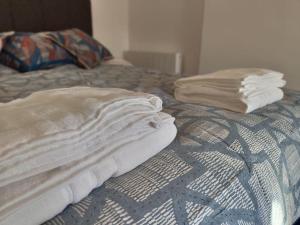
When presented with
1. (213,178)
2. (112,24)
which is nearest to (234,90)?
(213,178)

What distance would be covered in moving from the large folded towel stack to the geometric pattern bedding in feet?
0.14

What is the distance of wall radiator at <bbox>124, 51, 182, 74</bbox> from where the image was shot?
8.74 ft

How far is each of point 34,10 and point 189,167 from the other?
2.05 m

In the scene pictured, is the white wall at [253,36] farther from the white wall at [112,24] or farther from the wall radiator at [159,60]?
the white wall at [112,24]

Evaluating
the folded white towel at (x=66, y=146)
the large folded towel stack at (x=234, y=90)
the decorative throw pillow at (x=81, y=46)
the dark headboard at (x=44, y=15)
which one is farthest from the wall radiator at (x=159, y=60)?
the folded white towel at (x=66, y=146)

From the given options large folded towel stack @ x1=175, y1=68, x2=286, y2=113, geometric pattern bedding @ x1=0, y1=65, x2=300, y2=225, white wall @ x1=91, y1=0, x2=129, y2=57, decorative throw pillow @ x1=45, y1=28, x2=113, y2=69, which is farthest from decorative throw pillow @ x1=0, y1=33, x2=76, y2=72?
large folded towel stack @ x1=175, y1=68, x2=286, y2=113

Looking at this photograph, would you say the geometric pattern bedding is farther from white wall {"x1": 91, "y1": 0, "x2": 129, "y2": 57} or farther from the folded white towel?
white wall {"x1": 91, "y1": 0, "x2": 129, "y2": 57}

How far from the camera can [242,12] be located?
82.5 inches

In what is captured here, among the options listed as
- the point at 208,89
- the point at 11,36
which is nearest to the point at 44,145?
the point at 208,89

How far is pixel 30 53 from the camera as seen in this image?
5.74 ft

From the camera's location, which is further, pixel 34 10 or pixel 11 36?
pixel 34 10

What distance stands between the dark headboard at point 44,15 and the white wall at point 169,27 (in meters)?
0.58

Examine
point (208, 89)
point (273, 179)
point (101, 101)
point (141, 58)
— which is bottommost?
point (141, 58)

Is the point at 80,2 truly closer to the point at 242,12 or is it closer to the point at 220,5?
the point at 220,5
